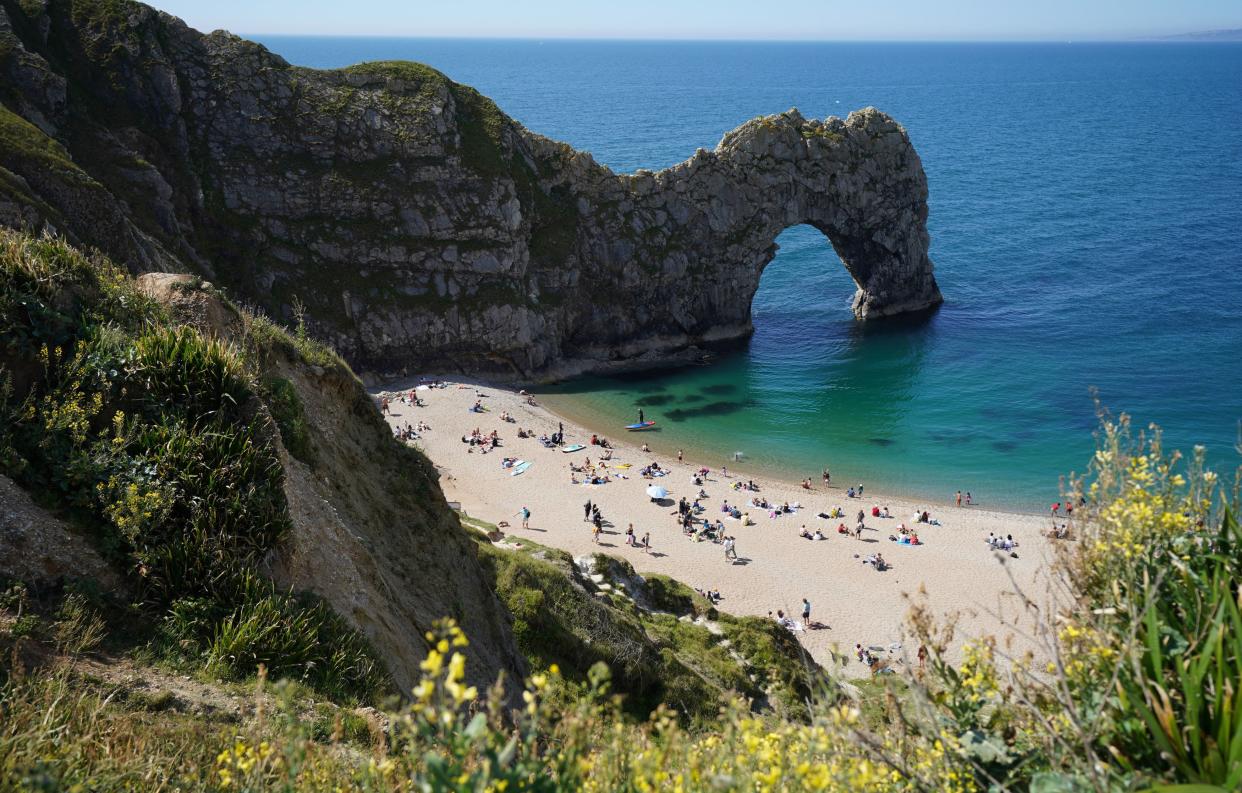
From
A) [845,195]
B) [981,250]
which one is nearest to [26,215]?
[845,195]

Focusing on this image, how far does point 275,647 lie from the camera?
9.41 metres

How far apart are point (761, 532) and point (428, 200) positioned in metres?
36.0

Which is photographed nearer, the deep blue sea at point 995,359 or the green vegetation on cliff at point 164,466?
the green vegetation on cliff at point 164,466

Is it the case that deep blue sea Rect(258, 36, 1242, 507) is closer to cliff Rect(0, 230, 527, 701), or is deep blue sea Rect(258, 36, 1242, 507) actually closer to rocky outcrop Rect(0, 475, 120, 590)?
cliff Rect(0, 230, 527, 701)

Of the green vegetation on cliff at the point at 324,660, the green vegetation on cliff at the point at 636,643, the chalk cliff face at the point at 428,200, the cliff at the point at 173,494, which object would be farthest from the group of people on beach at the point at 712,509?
the green vegetation on cliff at the point at 324,660

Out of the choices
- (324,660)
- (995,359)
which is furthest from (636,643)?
(995,359)

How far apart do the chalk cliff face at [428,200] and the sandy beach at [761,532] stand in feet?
34.7

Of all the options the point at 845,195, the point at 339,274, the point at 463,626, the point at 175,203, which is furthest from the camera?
the point at 845,195

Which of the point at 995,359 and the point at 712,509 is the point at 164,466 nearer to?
the point at 712,509

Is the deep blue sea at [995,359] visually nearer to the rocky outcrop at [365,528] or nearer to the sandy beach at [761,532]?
the sandy beach at [761,532]

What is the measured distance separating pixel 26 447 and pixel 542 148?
6067 cm

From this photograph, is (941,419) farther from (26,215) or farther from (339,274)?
(26,215)

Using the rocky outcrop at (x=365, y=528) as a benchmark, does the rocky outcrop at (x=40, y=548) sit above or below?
above

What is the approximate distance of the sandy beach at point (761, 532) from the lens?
36.4 metres
